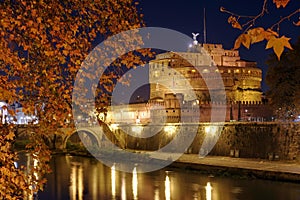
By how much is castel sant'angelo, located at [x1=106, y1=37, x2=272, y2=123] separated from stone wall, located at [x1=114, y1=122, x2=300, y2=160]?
4444mm

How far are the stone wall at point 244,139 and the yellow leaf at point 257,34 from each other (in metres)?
13.8

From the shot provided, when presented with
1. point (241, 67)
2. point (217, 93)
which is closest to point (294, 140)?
point (217, 93)

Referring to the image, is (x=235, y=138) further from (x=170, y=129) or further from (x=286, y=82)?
(x=170, y=129)

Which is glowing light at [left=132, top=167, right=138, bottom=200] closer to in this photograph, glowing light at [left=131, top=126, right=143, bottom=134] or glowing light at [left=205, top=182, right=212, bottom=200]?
glowing light at [left=205, top=182, right=212, bottom=200]

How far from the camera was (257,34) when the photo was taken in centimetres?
194

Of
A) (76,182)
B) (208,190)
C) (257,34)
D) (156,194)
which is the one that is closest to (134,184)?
(156,194)

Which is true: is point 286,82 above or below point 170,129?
above

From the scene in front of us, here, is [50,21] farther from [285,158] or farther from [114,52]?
[285,158]

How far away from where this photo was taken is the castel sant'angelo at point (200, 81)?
95.8 feet

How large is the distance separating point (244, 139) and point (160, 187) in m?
5.26

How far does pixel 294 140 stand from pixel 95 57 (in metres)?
13.4

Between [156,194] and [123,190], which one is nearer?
[156,194]

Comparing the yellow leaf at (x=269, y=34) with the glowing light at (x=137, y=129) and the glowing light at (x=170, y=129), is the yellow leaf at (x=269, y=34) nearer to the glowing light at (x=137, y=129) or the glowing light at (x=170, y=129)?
the glowing light at (x=170, y=129)

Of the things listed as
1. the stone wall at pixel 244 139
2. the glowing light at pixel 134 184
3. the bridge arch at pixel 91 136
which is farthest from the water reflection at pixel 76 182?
the bridge arch at pixel 91 136
